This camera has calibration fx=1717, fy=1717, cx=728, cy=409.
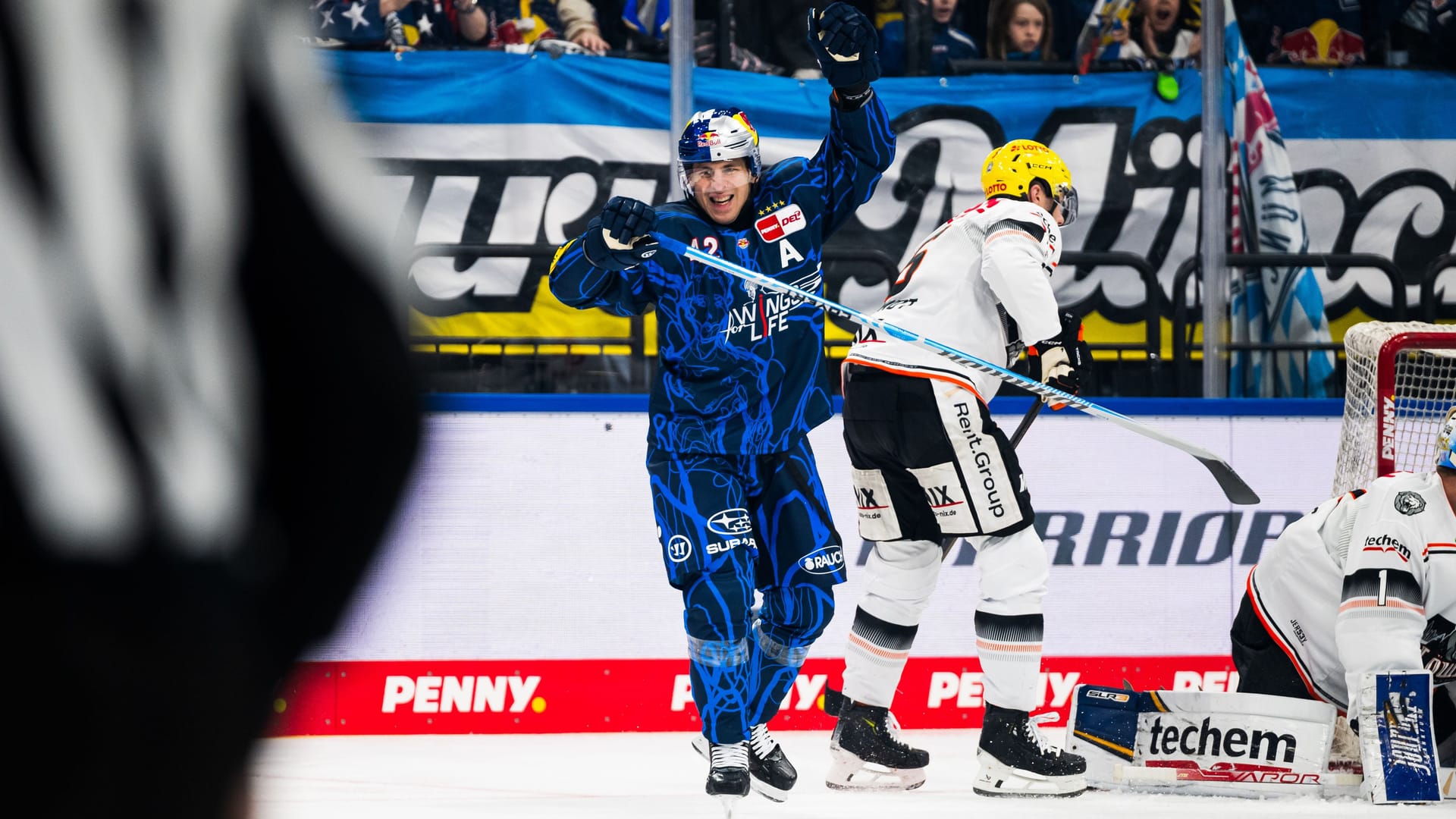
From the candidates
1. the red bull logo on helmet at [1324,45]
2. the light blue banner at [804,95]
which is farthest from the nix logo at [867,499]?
the red bull logo on helmet at [1324,45]

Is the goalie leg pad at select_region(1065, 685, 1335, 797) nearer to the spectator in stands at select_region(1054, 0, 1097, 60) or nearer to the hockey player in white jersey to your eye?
the hockey player in white jersey

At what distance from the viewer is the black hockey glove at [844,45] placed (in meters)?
3.89

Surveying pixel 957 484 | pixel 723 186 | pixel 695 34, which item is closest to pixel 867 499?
pixel 957 484

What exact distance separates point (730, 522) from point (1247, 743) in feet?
4.10

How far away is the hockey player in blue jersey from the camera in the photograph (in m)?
3.75

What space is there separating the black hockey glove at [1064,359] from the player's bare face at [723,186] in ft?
2.74

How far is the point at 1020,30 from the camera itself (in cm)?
595

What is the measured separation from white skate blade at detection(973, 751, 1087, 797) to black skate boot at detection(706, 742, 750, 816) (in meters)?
0.61

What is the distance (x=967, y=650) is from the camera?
202 inches

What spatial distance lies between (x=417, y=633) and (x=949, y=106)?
249 cm

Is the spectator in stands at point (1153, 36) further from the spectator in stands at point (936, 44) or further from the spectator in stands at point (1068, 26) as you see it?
the spectator in stands at point (936, 44)

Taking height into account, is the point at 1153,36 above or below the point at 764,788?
above

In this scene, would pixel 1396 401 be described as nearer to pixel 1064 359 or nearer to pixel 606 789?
pixel 1064 359

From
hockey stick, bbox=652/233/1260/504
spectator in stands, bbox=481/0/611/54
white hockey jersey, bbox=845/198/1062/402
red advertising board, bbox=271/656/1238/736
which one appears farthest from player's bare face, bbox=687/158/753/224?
spectator in stands, bbox=481/0/611/54
